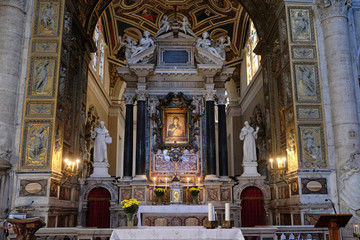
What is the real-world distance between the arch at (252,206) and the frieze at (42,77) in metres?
7.46

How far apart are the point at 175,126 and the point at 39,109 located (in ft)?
18.4

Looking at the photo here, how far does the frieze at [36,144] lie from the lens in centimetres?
1035

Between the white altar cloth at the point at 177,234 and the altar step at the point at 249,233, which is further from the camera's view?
the altar step at the point at 249,233

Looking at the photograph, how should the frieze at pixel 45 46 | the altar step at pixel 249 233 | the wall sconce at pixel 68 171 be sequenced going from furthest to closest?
the wall sconce at pixel 68 171
the frieze at pixel 45 46
the altar step at pixel 249 233

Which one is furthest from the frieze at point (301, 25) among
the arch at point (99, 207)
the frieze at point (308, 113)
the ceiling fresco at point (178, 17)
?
the ceiling fresco at point (178, 17)

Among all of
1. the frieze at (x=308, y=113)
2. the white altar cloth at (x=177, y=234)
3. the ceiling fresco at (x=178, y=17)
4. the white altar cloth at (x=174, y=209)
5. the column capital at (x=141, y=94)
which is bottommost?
the white altar cloth at (x=177, y=234)

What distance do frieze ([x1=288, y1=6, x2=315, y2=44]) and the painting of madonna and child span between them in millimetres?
5186

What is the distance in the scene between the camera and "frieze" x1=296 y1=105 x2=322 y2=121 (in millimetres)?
11148

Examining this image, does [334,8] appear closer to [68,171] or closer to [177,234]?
[177,234]

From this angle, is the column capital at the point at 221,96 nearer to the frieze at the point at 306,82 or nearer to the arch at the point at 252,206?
the arch at the point at 252,206

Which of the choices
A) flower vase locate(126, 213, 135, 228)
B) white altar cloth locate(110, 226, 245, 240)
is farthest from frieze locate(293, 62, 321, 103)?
flower vase locate(126, 213, 135, 228)

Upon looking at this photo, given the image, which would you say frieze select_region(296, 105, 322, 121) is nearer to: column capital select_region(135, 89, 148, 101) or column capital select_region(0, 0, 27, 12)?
column capital select_region(135, 89, 148, 101)

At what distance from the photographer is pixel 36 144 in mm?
10484

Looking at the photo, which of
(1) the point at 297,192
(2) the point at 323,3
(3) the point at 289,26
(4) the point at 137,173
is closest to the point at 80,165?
(4) the point at 137,173
